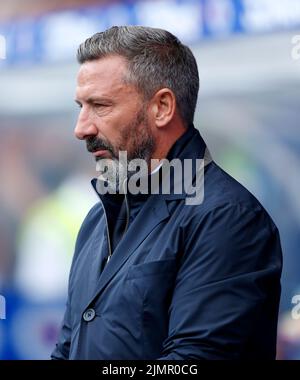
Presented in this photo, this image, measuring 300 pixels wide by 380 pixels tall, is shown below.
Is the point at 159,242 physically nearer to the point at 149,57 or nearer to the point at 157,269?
the point at 157,269

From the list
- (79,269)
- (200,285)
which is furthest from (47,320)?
(200,285)

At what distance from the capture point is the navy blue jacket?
160 cm

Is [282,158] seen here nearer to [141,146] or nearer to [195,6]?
[195,6]

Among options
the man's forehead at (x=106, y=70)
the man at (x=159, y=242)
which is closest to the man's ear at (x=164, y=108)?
the man at (x=159, y=242)

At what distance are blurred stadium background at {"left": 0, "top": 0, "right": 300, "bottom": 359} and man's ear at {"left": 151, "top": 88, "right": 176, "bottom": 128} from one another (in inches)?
35.9

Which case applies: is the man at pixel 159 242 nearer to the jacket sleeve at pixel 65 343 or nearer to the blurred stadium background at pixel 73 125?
the jacket sleeve at pixel 65 343

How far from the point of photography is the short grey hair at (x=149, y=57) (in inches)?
71.6

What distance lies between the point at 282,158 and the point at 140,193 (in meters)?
1.00

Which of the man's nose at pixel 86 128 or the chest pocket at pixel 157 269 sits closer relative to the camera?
the chest pocket at pixel 157 269

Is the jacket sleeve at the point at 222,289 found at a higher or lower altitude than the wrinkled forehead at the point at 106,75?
lower

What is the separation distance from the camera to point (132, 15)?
2.79m

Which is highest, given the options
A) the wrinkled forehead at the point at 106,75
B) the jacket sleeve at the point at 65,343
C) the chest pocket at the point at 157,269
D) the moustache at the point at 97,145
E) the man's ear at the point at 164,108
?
the wrinkled forehead at the point at 106,75

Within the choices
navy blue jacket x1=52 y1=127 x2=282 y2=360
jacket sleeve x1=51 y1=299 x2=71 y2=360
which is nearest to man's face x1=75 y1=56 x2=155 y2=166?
navy blue jacket x1=52 y1=127 x2=282 y2=360

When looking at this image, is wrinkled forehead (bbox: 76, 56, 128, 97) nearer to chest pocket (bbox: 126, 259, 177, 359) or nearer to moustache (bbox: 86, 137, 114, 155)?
moustache (bbox: 86, 137, 114, 155)
